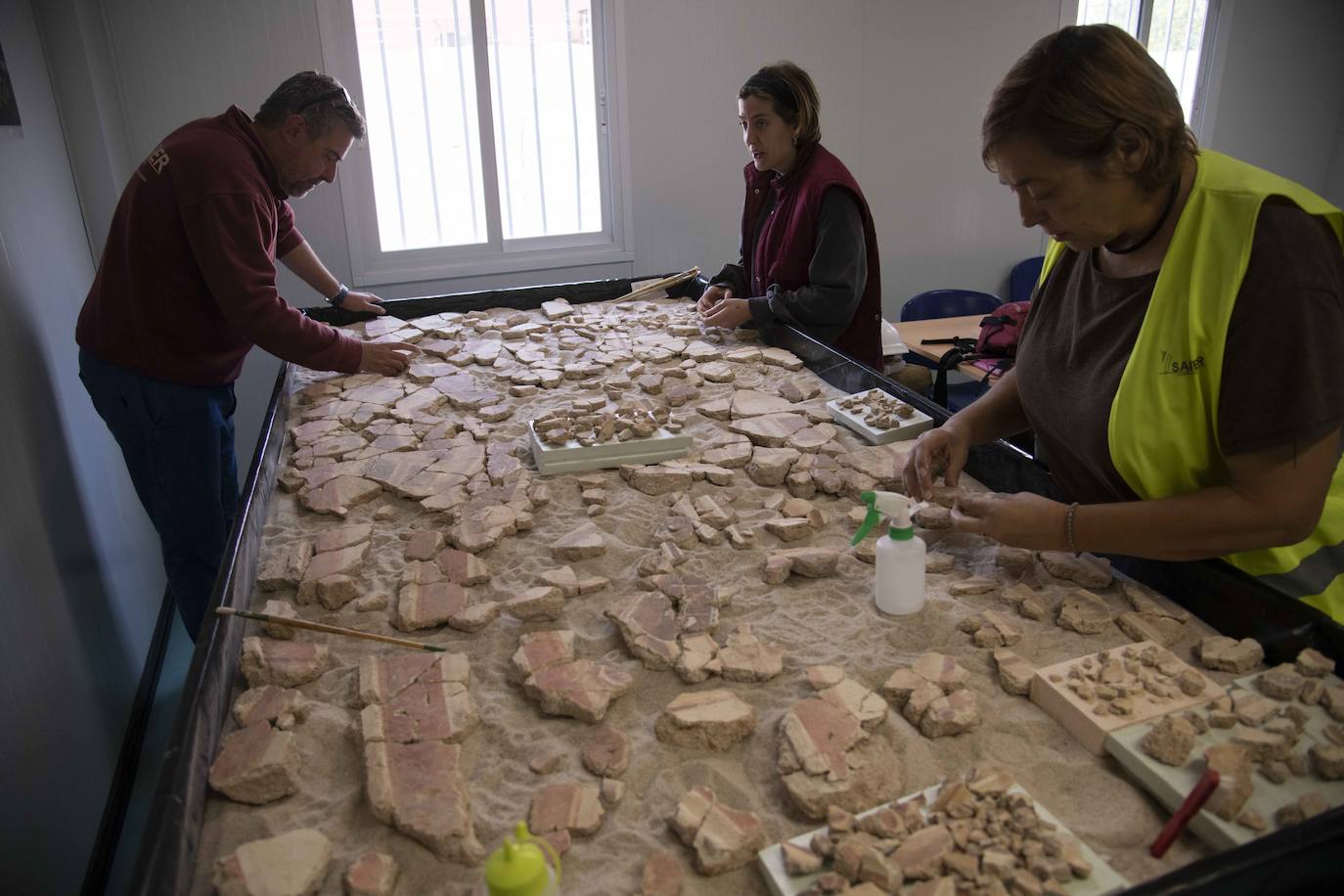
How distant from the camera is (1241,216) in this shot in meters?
1.21

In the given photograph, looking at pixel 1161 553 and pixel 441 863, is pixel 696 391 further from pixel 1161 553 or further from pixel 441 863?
pixel 441 863

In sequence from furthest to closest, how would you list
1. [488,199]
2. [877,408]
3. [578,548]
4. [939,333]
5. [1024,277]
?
[1024,277], [488,199], [939,333], [877,408], [578,548]

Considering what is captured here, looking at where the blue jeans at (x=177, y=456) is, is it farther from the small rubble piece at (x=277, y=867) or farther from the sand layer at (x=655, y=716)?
the small rubble piece at (x=277, y=867)

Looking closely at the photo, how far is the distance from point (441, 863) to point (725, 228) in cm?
436

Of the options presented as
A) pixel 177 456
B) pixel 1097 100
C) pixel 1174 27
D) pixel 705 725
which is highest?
pixel 1174 27

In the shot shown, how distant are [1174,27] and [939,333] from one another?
11.1 feet

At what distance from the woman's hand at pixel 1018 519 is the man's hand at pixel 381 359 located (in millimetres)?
1954

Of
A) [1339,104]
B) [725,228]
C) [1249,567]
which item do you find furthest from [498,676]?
[1339,104]

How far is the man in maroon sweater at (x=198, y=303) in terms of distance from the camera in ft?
7.56

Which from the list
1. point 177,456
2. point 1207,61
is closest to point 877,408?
point 177,456

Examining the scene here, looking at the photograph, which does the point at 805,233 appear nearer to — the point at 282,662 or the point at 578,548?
the point at 578,548

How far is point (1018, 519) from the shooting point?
1483mm

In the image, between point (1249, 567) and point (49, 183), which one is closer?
point (1249, 567)

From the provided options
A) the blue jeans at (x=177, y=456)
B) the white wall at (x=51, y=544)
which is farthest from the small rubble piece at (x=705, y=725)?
the blue jeans at (x=177, y=456)
